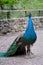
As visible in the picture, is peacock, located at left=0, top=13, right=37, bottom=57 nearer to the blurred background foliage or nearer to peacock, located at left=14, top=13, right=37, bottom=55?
peacock, located at left=14, top=13, right=37, bottom=55

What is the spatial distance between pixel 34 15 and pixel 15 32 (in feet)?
7.35

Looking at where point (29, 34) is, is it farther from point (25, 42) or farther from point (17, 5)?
point (17, 5)

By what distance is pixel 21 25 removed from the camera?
42.4 ft

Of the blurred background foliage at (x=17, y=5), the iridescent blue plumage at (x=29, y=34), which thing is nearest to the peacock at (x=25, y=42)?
the iridescent blue plumage at (x=29, y=34)

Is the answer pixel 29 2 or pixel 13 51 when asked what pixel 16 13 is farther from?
pixel 13 51

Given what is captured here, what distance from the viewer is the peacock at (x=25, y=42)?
20.9ft


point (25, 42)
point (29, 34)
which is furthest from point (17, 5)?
point (29, 34)

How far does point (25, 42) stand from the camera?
6508 millimetres

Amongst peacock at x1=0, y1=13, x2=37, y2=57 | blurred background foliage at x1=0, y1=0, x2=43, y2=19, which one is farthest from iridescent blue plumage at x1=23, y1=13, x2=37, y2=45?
blurred background foliage at x1=0, y1=0, x2=43, y2=19

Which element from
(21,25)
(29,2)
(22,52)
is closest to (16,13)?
(21,25)

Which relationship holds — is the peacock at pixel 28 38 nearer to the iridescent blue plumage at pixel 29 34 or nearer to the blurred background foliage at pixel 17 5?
the iridescent blue plumage at pixel 29 34

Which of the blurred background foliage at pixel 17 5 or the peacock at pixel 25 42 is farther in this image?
the blurred background foliage at pixel 17 5

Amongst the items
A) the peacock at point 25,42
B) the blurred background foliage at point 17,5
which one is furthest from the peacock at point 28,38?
the blurred background foliage at point 17,5

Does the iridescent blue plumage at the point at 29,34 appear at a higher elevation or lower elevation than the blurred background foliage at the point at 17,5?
higher
